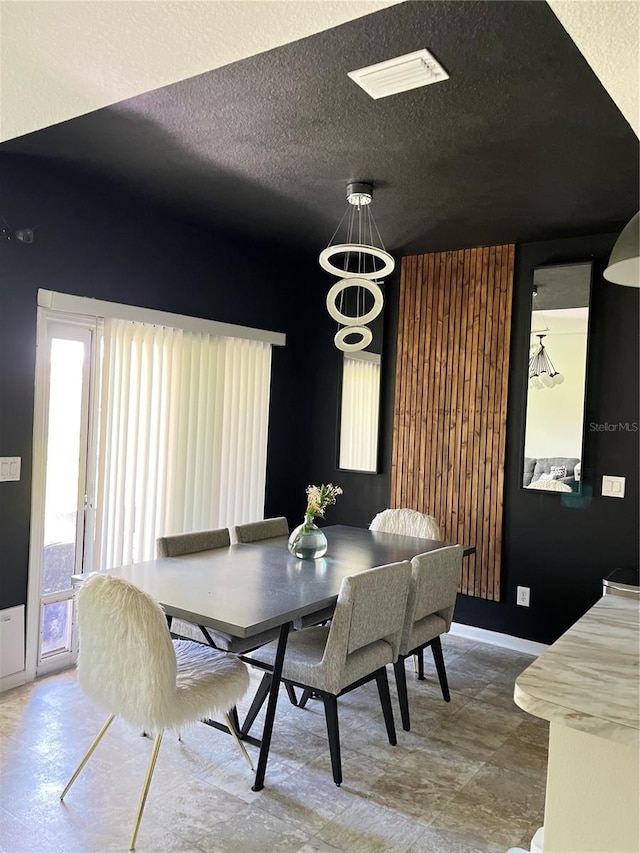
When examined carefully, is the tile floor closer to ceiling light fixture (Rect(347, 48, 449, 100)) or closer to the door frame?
the door frame

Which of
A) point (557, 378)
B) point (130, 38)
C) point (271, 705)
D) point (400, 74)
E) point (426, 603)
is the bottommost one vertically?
point (271, 705)

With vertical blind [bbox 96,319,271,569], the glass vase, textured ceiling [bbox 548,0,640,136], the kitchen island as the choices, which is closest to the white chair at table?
the glass vase

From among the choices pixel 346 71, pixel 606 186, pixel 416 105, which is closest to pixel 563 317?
pixel 606 186

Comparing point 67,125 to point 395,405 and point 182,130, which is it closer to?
point 182,130

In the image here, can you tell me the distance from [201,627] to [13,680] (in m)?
1.16

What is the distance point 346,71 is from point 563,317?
Result: 2.37 meters

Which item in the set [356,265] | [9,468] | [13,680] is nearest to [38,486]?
[9,468]

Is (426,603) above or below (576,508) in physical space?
below

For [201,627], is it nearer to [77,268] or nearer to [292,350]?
[77,268]

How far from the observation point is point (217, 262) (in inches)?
172

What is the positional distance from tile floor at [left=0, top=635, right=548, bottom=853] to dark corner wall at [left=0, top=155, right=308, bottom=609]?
0.92m

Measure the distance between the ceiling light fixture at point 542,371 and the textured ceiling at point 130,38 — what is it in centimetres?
300

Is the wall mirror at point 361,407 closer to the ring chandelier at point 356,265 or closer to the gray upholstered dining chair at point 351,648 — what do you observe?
the ring chandelier at point 356,265

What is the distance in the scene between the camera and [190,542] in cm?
323
